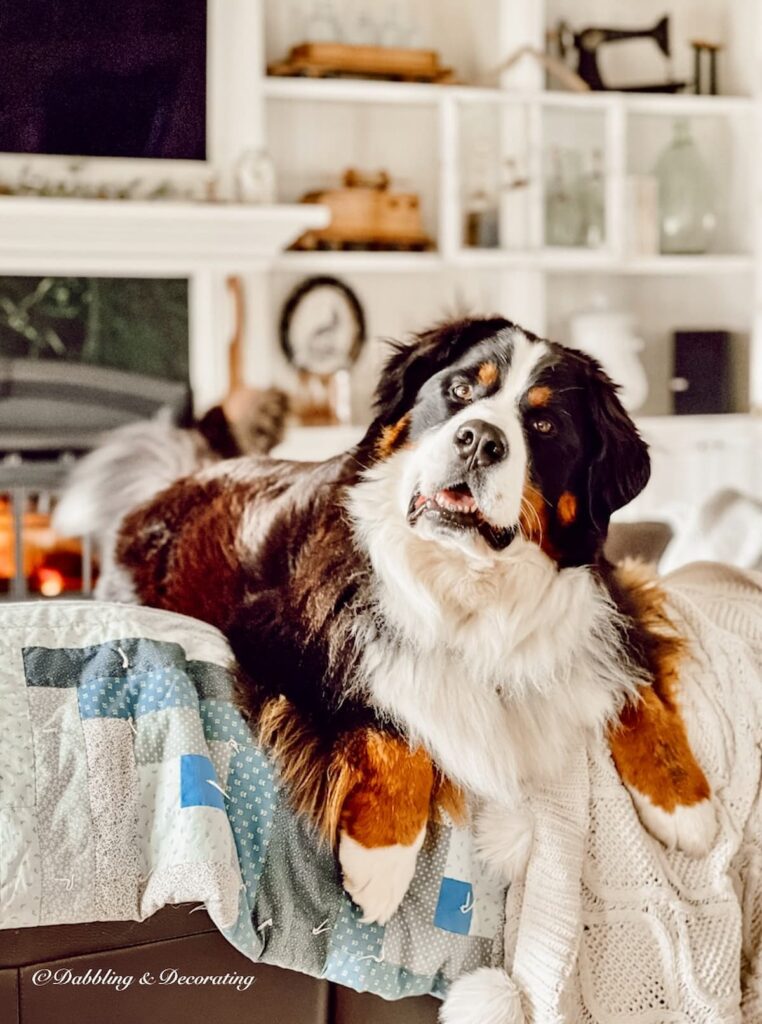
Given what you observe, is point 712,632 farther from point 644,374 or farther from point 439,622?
point 644,374

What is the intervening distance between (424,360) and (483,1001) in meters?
0.68

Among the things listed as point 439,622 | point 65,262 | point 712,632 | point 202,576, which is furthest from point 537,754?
Result: point 65,262

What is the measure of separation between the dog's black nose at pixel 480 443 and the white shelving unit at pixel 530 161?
311 centimetres

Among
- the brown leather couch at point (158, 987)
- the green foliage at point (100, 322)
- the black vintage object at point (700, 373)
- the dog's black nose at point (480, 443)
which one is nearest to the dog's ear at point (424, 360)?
the dog's black nose at point (480, 443)

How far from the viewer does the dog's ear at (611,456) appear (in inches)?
51.6

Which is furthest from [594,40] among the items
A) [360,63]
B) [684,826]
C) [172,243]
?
[684,826]

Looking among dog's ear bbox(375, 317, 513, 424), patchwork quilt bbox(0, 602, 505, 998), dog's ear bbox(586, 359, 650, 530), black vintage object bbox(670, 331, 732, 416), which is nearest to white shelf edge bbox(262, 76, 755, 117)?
black vintage object bbox(670, 331, 732, 416)

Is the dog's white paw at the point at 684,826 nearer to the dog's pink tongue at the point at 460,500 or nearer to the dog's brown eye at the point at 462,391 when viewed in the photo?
the dog's pink tongue at the point at 460,500

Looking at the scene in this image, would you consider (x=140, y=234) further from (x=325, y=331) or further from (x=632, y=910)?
(x=632, y=910)

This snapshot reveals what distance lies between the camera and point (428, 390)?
1.34 meters

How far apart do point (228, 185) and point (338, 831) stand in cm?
330

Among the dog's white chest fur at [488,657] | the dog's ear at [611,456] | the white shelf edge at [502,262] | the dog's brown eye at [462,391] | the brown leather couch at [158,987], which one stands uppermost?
the white shelf edge at [502,262]

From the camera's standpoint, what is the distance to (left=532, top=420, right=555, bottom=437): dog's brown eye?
1.29 metres

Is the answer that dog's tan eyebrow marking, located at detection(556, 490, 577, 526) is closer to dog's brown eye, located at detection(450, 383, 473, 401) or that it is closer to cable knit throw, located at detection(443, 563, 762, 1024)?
dog's brown eye, located at detection(450, 383, 473, 401)
